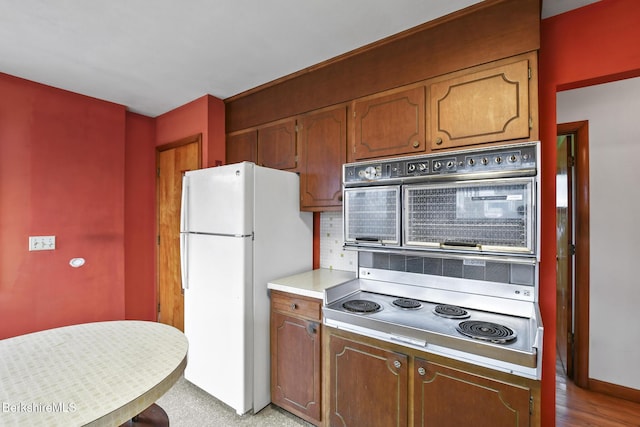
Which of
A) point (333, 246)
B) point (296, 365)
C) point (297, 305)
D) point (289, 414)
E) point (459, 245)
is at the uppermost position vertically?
point (459, 245)

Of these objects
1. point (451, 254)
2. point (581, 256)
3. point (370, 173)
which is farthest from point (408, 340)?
point (581, 256)

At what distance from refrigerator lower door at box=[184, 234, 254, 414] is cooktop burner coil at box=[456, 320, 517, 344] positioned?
1.37 metres

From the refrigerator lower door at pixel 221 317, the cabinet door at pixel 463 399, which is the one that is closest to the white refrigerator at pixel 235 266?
the refrigerator lower door at pixel 221 317

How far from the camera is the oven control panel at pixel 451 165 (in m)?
1.44

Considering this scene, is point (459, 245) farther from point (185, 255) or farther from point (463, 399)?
point (185, 255)

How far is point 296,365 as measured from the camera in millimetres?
2000

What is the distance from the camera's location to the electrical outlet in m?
2.46

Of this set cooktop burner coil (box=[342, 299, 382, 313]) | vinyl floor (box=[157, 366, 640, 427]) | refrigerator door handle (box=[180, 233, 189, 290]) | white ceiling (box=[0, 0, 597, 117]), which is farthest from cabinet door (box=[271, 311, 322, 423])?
white ceiling (box=[0, 0, 597, 117])

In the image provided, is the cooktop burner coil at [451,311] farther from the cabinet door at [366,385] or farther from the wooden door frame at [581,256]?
the wooden door frame at [581,256]

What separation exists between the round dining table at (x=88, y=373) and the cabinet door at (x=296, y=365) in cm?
86

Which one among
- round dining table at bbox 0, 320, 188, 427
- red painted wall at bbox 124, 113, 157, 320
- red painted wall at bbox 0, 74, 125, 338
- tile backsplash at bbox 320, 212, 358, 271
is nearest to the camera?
round dining table at bbox 0, 320, 188, 427

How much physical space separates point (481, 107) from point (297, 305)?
1651mm

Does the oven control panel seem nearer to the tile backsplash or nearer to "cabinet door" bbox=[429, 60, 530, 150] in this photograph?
"cabinet door" bbox=[429, 60, 530, 150]

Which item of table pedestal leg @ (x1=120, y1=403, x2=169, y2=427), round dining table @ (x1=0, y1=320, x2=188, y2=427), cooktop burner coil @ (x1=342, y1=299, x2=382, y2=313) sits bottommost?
table pedestal leg @ (x1=120, y1=403, x2=169, y2=427)
